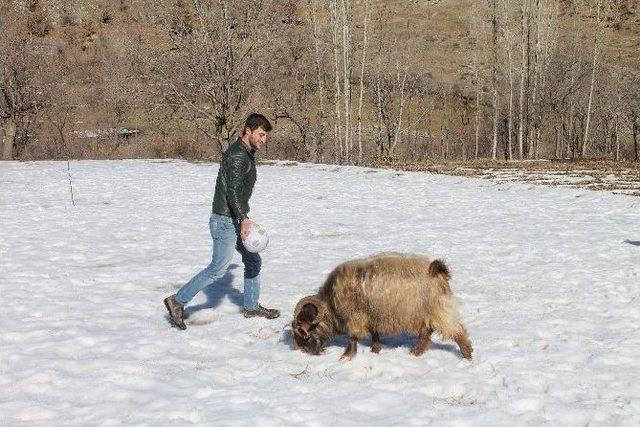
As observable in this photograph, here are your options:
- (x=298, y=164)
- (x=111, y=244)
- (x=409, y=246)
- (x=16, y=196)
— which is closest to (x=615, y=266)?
(x=409, y=246)

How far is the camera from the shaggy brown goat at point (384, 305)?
581cm

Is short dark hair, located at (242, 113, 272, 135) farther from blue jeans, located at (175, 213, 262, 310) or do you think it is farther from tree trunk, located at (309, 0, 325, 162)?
tree trunk, located at (309, 0, 325, 162)

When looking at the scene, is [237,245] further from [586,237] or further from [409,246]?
[586,237]

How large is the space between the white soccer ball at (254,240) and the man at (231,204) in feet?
0.21

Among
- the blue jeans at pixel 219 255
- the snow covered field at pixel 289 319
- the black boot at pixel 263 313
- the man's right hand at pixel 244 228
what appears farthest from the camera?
the black boot at pixel 263 313

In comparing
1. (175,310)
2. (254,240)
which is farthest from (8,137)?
(254,240)

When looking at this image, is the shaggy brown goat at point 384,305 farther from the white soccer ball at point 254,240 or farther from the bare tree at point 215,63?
the bare tree at point 215,63

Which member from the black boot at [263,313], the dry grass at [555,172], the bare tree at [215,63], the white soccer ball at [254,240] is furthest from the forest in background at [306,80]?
the white soccer ball at [254,240]

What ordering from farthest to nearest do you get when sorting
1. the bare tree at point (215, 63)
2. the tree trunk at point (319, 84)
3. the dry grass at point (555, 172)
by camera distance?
the tree trunk at point (319, 84), the bare tree at point (215, 63), the dry grass at point (555, 172)

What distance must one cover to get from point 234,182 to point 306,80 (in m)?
41.5

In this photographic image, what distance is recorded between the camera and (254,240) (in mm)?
6773

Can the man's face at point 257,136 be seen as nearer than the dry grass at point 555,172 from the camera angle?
Yes

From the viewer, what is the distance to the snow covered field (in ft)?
16.8

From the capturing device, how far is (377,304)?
19.2ft
